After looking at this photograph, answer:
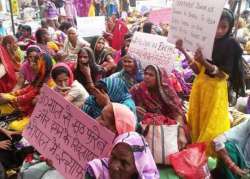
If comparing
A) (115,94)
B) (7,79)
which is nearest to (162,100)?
(115,94)

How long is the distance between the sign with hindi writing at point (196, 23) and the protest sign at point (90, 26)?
4534 mm

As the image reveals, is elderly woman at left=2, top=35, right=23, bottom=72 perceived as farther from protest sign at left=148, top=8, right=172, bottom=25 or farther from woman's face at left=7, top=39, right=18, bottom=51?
protest sign at left=148, top=8, right=172, bottom=25

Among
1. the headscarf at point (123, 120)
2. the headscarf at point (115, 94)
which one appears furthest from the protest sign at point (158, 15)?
the headscarf at point (123, 120)

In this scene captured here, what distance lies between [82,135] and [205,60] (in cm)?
109

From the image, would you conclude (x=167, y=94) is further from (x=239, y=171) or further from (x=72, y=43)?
(x=72, y=43)

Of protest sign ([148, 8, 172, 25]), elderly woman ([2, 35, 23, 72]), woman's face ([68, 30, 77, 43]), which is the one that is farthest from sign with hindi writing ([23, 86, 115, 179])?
protest sign ([148, 8, 172, 25])

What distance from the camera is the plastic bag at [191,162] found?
102 inches

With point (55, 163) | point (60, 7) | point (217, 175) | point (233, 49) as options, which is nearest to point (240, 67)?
point (233, 49)

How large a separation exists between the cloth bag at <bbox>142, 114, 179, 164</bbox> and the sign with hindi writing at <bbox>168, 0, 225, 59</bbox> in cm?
60

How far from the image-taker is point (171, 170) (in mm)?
2803

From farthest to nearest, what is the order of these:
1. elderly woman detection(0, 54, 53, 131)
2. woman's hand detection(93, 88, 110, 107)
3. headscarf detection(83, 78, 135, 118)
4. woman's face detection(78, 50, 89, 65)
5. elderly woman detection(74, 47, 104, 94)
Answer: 1. woman's face detection(78, 50, 89, 65)
2. elderly woman detection(74, 47, 104, 94)
3. elderly woman detection(0, 54, 53, 131)
4. headscarf detection(83, 78, 135, 118)
5. woman's hand detection(93, 88, 110, 107)

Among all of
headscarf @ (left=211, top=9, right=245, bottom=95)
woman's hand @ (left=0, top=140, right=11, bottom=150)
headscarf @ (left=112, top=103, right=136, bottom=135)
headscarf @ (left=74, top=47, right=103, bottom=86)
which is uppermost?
headscarf @ (left=211, top=9, right=245, bottom=95)

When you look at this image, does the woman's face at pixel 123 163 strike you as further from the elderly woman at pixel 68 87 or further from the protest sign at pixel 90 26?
the protest sign at pixel 90 26

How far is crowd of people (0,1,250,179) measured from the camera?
2.33 metres
